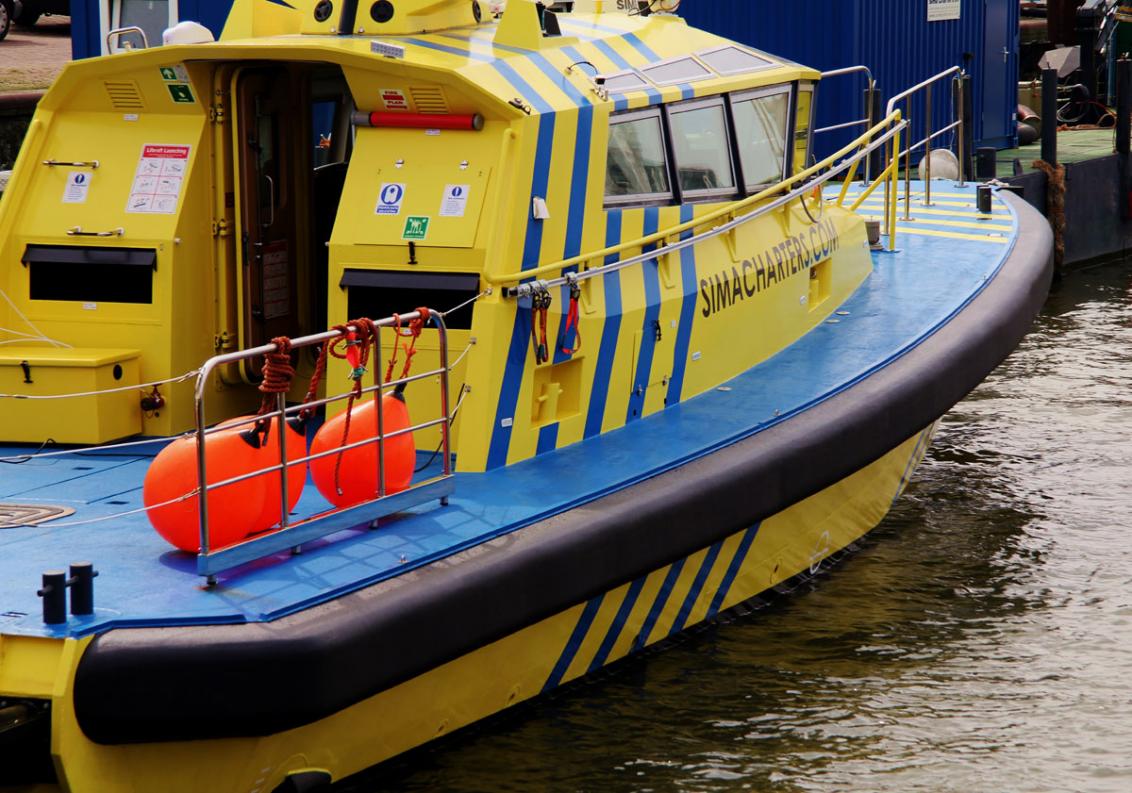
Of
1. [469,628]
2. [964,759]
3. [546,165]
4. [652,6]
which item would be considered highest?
[652,6]

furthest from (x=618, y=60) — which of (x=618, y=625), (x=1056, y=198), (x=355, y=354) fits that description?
(x=1056, y=198)

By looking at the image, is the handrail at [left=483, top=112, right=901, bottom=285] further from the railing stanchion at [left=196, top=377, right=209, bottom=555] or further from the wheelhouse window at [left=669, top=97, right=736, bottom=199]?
the railing stanchion at [left=196, top=377, right=209, bottom=555]

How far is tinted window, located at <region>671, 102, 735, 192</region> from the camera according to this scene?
6.42 m

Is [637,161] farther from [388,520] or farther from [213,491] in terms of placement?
[213,491]

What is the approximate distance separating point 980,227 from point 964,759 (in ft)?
16.3

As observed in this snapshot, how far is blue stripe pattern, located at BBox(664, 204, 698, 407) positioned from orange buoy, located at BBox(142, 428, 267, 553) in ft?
6.78

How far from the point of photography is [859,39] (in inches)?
529

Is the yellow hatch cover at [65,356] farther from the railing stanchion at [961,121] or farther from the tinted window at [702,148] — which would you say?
the railing stanchion at [961,121]

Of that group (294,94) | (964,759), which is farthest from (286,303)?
(964,759)

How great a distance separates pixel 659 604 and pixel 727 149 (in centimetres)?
204

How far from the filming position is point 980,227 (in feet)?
31.2

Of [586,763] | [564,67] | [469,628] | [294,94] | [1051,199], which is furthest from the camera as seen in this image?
[1051,199]

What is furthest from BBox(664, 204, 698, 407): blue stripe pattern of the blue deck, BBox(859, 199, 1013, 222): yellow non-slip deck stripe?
BBox(859, 199, 1013, 222): yellow non-slip deck stripe

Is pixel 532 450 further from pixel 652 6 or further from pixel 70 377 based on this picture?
pixel 652 6
